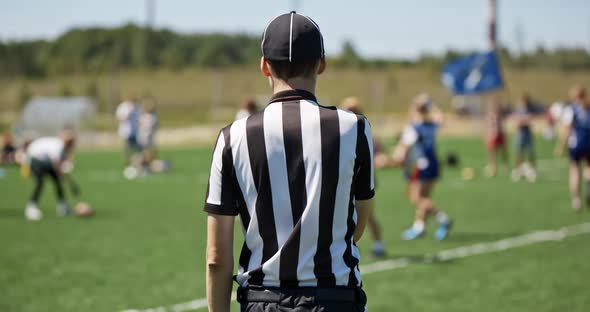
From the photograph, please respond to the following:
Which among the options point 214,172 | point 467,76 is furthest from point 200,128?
point 214,172

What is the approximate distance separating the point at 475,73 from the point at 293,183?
18886mm

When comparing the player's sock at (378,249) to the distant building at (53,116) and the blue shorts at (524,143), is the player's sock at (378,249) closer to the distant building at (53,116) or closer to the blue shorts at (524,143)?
the blue shorts at (524,143)

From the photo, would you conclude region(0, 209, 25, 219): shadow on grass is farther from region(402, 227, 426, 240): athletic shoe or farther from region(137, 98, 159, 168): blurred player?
region(137, 98, 159, 168): blurred player

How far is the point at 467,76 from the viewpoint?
21.1 m

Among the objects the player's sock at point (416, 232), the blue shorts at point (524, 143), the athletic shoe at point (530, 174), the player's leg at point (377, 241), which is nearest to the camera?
the player's leg at point (377, 241)

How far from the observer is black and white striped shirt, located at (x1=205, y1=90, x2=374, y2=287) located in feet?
9.31

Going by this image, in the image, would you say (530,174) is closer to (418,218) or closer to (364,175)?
(418,218)

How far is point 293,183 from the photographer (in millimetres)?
2850

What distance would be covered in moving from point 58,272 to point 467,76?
1437 centimetres

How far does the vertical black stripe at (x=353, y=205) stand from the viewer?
114 inches

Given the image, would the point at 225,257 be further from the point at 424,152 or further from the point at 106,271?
the point at 424,152

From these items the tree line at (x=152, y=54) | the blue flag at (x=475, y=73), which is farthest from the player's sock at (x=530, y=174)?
the tree line at (x=152, y=54)

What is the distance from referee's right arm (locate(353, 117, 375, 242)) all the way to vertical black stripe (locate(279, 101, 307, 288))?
0.77 ft

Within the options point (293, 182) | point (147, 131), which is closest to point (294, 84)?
point (293, 182)
